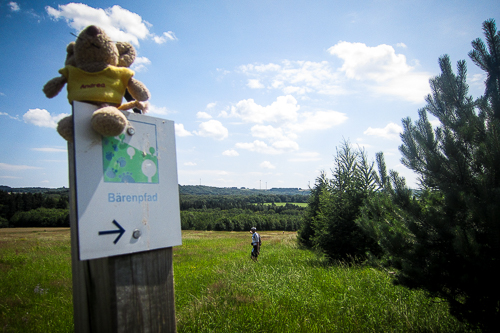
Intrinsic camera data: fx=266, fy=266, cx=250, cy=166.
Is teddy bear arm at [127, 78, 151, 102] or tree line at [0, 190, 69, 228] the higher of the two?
teddy bear arm at [127, 78, 151, 102]

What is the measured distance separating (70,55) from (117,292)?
142cm

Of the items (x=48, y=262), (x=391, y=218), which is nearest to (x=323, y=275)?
(x=391, y=218)

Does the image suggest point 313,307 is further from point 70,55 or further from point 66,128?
point 70,55

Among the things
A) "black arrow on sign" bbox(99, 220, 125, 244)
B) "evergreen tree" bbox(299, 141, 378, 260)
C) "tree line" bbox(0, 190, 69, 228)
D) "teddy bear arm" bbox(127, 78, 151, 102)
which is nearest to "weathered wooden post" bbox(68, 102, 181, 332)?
"black arrow on sign" bbox(99, 220, 125, 244)

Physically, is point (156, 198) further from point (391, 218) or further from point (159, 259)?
point (391, 218)

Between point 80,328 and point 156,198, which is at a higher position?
point 156,198

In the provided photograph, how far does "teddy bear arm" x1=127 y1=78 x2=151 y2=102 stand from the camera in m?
1.65

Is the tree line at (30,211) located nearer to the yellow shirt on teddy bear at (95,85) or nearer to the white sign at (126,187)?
the yellow shirt on teddy bear at (95,85)

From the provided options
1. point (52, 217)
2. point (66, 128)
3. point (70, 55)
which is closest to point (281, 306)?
point (66, 128)

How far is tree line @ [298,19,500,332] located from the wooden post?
115 inches

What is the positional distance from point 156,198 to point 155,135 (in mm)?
343

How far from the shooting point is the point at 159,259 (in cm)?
139

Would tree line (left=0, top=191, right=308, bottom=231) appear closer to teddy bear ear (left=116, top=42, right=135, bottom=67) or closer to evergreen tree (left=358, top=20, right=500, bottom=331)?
evergreen tree (left=358, top=20, right=500, bottom=331)

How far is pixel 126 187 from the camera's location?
4.26ft
